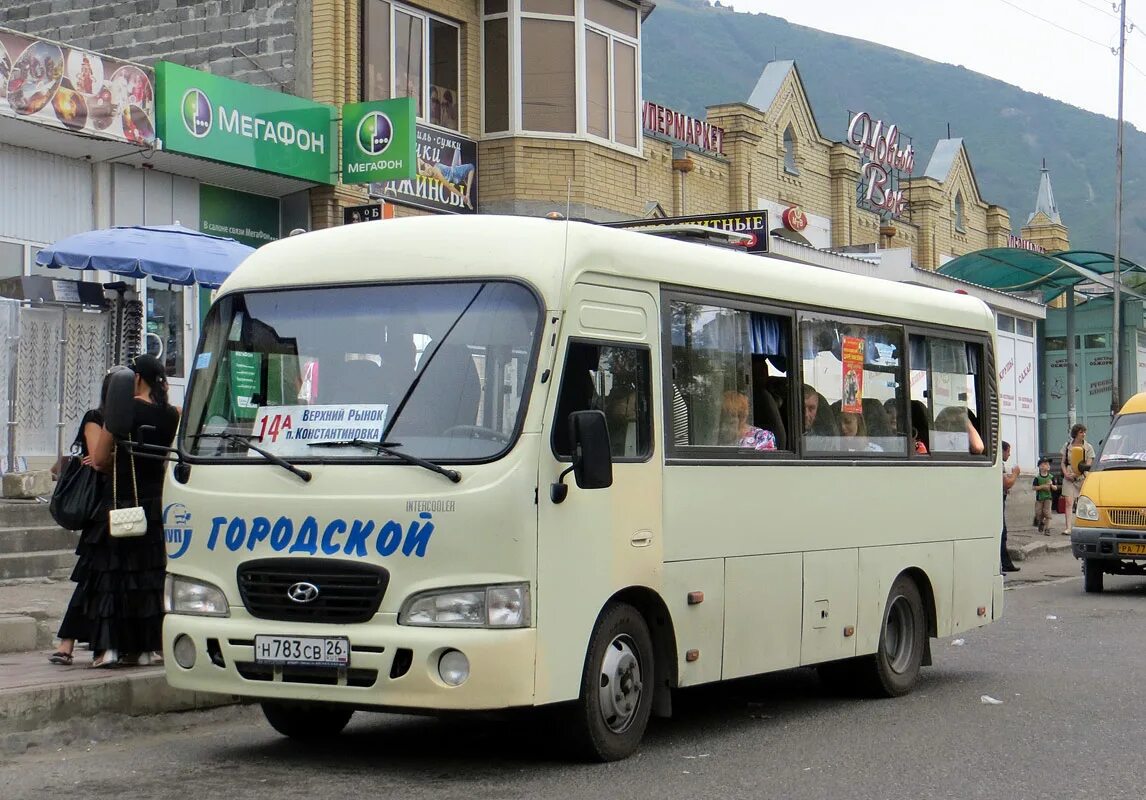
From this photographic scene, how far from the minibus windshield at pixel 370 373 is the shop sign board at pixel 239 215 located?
12.8 m

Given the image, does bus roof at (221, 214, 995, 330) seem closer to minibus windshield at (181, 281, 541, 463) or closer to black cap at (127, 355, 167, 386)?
minibus windshield at (181, 281, 541, 463)

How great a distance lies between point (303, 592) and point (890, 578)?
4.42 meters

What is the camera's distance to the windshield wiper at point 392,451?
7.25 meters

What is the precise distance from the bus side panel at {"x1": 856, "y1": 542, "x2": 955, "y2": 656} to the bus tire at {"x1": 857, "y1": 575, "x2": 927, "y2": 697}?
99 millimetres

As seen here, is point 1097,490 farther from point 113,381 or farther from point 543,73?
point 113,381

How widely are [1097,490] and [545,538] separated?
12.7 m

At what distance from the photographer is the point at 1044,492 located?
27.6 m

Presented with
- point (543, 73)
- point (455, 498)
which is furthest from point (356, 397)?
point (543, 73)

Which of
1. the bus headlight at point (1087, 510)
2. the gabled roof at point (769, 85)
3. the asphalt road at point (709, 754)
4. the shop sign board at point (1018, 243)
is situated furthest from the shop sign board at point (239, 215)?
the shop sign board at point (1018, 243)

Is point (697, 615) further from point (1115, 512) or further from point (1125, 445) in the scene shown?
point (1125, 445)

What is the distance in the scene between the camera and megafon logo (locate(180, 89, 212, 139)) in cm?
1905

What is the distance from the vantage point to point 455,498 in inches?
284

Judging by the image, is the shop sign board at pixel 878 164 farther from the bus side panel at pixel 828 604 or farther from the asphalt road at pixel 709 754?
the bus side panel at pixel 828 604

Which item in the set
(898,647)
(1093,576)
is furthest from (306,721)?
(1093,576)
